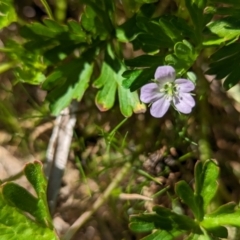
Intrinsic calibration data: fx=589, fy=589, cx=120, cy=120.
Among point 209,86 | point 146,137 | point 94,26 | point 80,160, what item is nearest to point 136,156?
point 146,137

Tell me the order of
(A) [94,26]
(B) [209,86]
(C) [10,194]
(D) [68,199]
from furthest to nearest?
(D) [68,199] → (B) [209,86] → (A) [94,26] → (C) [10,194]

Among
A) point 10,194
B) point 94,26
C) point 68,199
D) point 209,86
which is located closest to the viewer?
point 10,194

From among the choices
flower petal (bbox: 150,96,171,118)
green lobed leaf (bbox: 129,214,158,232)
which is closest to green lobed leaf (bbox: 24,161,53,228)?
green lobed leaf (bbox: 129,214,158,232)

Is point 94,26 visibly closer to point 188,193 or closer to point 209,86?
point 209,86

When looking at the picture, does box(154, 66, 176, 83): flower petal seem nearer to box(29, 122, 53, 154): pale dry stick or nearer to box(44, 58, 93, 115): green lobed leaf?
box(44, 58, 93, 115): green lobed leaf

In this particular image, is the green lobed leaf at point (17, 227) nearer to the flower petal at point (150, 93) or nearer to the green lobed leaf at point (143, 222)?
the green lobed leaf at point (143, 222)

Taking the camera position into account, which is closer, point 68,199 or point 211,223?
point 211,223

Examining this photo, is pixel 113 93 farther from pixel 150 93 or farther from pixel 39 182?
pixel 39 182
